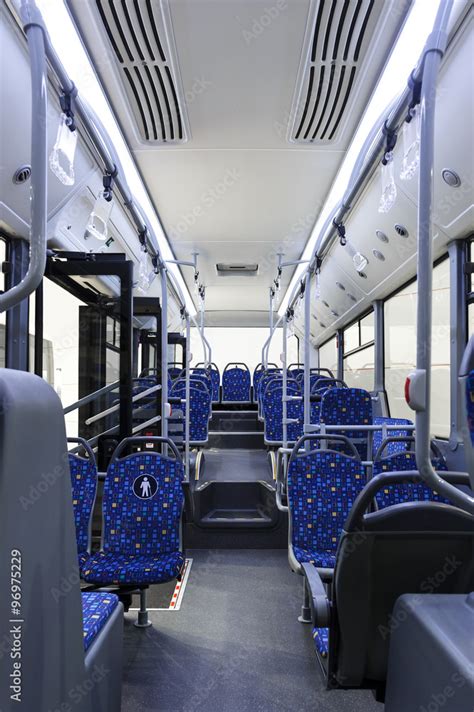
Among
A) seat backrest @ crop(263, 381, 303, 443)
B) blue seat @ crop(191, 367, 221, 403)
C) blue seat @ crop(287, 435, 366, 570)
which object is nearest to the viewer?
blue seat @ crop(287, 435, 366, 570)

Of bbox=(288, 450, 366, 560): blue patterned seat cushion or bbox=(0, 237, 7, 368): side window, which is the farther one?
bbox=(0, 237, 7, 368): side window

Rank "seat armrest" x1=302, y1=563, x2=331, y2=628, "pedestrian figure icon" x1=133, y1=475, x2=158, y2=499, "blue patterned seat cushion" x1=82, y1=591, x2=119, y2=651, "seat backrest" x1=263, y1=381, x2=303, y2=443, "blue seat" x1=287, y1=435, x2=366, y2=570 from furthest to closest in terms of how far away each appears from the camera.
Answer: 1. "seat backrest" x1=263, y1=381, x2=303, y2=443
2. "pedestrian figure icon" x1=133, y1=475, x2=158, y2=499
3. "blue seat" x1=287, y1=435, x2=366, y2=570
4. "seat armrest" x1=302, y1=563, x2=331, y2=628
5. "blue patterned seat cushion" x1=82, y1=591, x2=119, y2=651

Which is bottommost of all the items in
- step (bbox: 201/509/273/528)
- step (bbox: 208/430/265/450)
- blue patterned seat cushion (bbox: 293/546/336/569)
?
step (bbox: 201/509/273/528)

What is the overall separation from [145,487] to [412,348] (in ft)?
13.3

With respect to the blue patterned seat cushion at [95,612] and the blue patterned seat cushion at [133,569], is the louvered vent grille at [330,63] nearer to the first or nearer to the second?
the blue patterned seat cushion at [95,612]

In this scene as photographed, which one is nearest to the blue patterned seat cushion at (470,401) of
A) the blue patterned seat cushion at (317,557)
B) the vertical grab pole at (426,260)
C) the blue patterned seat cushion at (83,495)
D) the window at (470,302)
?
the vertical grab pole at (426,260)

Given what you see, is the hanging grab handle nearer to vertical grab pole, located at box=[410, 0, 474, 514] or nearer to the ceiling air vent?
vertical grab pole, located at box=[410, 0, 474, 514]

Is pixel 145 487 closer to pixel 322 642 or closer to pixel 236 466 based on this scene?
pixel 322 642

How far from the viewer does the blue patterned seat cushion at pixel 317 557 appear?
8.70 ft

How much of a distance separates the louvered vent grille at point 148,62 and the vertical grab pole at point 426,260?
156 cm

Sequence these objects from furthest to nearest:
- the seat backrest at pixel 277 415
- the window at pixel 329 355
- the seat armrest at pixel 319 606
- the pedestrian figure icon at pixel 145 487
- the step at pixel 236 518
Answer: the window at pixel 329 355 < the seat backrest at pixel 277 415 < the step at pixel 236 518 < the pedestrian figure icon at pixel 145 487 < the seat armrest at pixel 319 606

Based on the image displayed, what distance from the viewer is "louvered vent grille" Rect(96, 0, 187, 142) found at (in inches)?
93.0

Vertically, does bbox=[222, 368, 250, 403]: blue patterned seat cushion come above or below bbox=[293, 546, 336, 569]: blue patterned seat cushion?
above

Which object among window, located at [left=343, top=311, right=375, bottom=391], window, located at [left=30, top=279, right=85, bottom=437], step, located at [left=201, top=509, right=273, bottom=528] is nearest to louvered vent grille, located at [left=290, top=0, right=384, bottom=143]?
window, located at [left=30, top=279, right=85, bottom=437]
